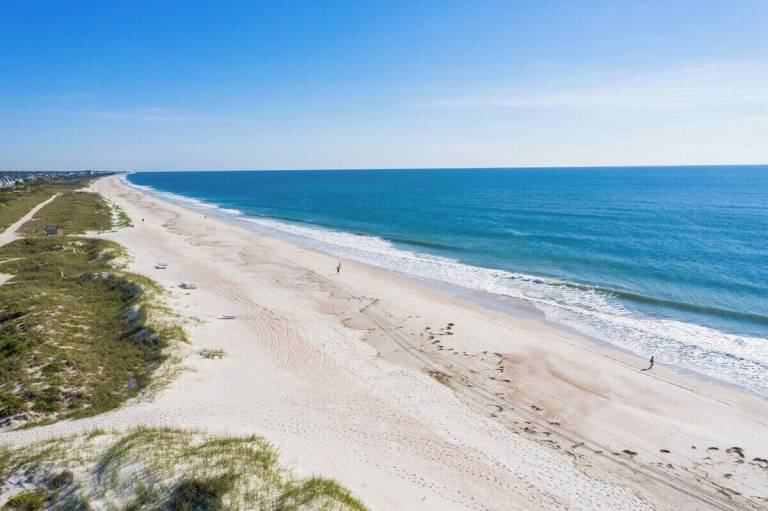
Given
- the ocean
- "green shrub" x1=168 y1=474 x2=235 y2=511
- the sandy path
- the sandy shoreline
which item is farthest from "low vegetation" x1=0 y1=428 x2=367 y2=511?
the sandy path

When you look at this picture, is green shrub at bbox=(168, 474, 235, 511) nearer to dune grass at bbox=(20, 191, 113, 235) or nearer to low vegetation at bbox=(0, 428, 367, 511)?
low vegetation at bbox=(0, 428, 367, 511)

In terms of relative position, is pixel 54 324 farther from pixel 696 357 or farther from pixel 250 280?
pixel 696 357

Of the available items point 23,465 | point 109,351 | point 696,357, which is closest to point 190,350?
point 109,351

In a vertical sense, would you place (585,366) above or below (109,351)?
below

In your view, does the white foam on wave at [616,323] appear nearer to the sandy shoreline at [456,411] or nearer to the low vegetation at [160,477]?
the sandy shoreline at [456,411]

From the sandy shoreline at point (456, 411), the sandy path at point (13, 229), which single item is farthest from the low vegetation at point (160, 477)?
the sandy path at point (13, 229)
